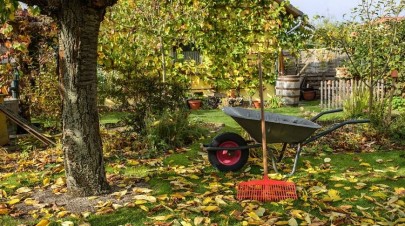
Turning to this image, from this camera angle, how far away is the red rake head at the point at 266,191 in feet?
13.0

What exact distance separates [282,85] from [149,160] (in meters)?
7.74

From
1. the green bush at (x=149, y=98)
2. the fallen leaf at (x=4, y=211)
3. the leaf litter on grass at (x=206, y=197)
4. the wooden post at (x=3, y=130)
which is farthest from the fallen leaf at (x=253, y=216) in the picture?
the wooden post at (x=3, y=130)

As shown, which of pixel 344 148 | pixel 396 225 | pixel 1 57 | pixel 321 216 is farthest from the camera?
pixel 1 57

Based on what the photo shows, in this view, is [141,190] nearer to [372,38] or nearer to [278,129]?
[278,129]

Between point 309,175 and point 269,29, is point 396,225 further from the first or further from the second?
point 269,29

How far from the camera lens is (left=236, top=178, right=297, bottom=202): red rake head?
3967 millimetres

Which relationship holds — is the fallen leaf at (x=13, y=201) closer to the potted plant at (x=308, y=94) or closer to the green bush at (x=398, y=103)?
the green bush at (x=398, y=103)

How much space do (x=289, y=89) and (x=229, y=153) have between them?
7821mm

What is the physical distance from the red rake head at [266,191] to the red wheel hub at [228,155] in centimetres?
90

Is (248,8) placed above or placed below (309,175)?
above

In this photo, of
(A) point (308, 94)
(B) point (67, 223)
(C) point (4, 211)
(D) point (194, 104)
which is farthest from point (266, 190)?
(A) point (308, 94)

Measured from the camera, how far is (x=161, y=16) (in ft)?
30.3

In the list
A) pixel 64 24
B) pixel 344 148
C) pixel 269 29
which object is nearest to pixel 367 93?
pixel 344 148

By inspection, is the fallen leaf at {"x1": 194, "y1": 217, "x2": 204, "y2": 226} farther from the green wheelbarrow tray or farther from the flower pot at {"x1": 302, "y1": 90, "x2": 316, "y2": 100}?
the flower pot at {"x1": 302, "y1": 90, "x2": 316, "y2": 100}
